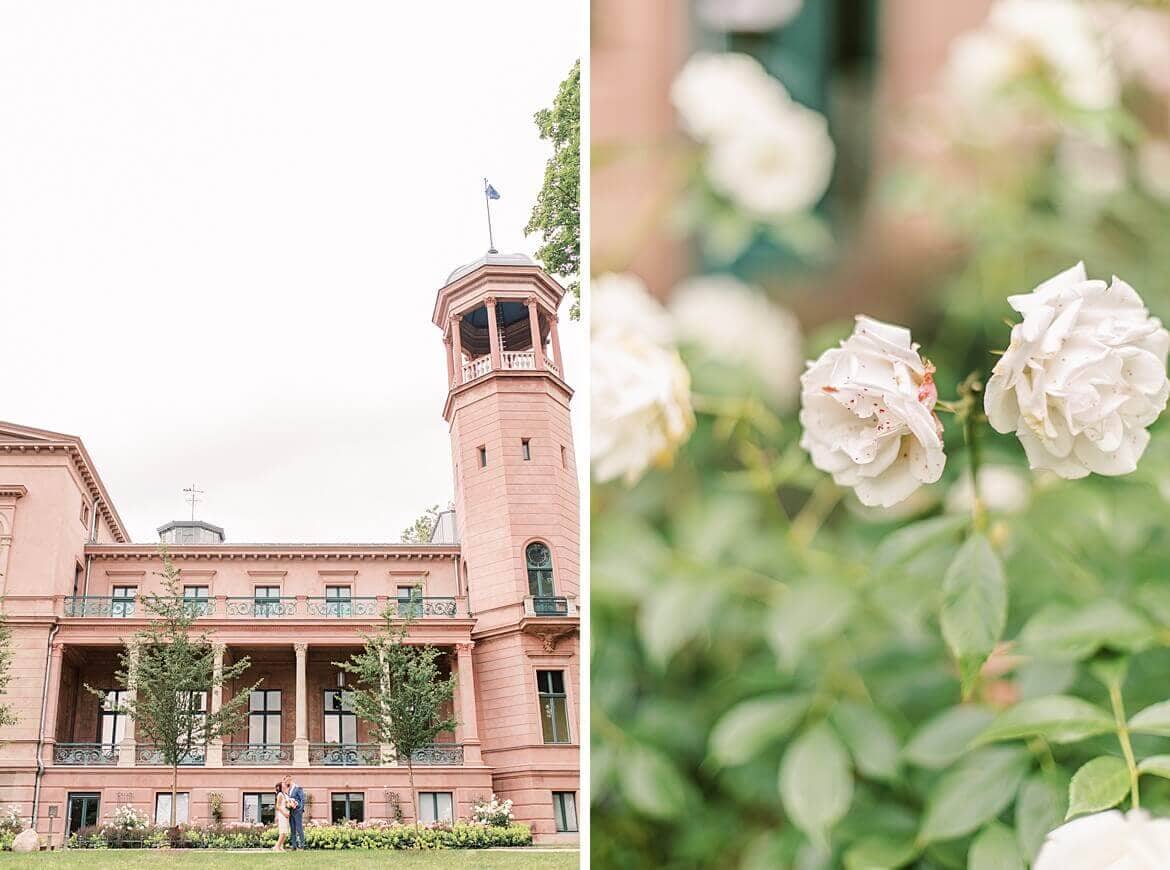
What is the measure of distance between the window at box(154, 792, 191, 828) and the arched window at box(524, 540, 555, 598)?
1.16 meters

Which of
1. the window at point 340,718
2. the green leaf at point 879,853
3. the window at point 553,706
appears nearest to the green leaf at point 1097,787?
the green leaf at point 879,853

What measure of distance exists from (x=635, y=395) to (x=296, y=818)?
8.25 ft

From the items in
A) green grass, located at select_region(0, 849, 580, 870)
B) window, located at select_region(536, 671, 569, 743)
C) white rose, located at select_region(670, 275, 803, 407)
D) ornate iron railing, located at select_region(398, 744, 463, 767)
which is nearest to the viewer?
white rose, located at select_region(670, 275, 803, 407)

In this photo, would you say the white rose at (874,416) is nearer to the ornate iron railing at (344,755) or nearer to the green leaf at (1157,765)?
the green leaf at (1157,765)

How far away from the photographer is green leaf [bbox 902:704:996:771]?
885 millimetres

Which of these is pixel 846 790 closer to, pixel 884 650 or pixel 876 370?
pixel 884 650

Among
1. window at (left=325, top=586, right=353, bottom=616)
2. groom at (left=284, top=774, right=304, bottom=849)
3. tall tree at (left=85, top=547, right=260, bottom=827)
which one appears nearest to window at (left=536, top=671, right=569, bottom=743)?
window at (left=325, top=586, right=353, bottom=616)

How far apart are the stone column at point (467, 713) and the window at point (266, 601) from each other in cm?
56

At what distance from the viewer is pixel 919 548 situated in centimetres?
90

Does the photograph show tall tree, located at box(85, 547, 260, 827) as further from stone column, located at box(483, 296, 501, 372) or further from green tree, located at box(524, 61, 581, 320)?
green tree, located at box(524, 61, 581, 320)

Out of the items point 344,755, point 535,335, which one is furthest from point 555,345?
point 344,755

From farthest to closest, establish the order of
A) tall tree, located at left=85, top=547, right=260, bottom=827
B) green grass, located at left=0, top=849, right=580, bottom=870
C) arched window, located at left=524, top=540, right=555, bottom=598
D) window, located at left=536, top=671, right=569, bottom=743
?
arched window, located at left=524, top=540, right=555, bottom=598 → window, located at left=536, top=671, right=569, bottom=743 → tall tree, located at left=85, top=547, right=260, bottom=827 → green grass, located at left=0, top=849, right=580, bottom=870

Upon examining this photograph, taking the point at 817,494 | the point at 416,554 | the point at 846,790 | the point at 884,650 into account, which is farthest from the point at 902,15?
the point at 416,554

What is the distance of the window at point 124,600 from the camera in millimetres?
2895
